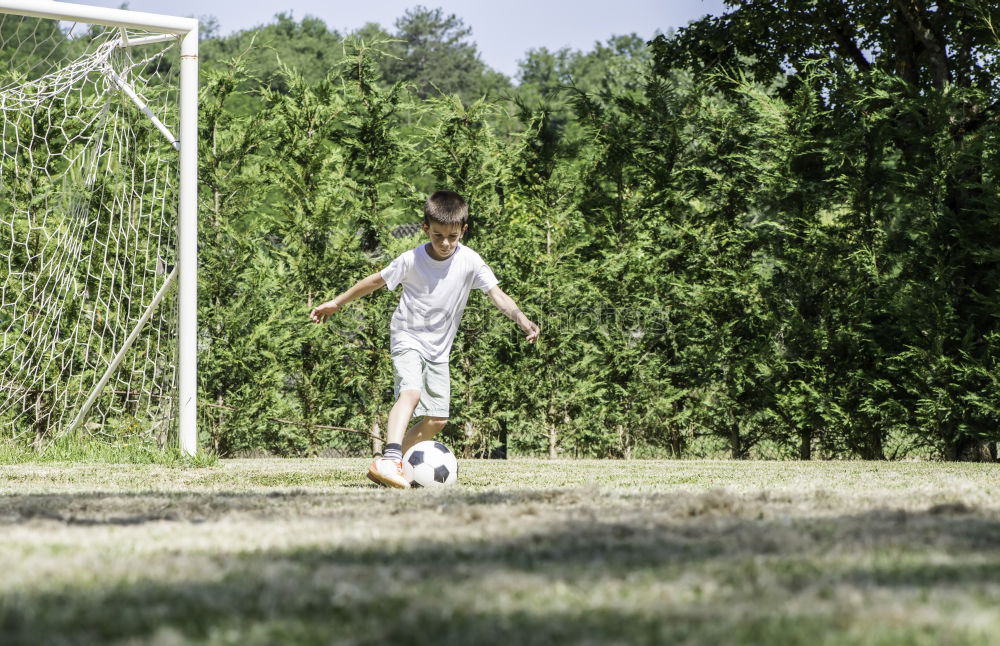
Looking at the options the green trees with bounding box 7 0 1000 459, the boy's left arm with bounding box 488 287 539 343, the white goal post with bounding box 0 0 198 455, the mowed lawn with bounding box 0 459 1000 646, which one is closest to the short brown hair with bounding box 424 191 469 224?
the boy's left arm with bounding box 488 287 539 343

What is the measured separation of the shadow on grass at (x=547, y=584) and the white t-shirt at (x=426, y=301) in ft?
7.80

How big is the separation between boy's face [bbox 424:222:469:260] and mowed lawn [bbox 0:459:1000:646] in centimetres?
165

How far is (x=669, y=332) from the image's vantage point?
1076 centimetres

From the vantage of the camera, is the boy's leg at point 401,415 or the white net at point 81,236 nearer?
the boy's leg at point 401,415

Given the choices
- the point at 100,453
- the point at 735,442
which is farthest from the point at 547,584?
the point at 735,442

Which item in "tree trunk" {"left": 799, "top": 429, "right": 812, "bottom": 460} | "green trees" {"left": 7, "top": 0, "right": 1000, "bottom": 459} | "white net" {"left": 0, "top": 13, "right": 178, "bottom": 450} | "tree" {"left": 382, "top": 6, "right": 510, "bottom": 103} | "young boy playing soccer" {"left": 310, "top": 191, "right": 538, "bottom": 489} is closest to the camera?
"young boy playing soccer" {"left": 310, "top": 191, "right": 538, "bottom": 489}

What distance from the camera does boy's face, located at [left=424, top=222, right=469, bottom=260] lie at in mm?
6012

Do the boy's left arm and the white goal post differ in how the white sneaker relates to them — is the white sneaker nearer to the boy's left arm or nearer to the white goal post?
the boy's left arm

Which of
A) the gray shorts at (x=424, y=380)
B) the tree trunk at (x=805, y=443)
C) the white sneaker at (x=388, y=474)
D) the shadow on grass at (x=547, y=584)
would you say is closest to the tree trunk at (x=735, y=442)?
the tree trunk at (x=805, y=443)

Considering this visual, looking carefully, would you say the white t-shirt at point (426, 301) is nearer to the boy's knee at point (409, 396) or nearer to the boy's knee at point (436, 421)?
the boy's knee at point (409, 396)

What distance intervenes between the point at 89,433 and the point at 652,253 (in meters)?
5.94

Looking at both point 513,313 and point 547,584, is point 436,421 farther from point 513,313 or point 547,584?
point 547,584

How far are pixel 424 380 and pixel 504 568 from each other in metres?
3.57

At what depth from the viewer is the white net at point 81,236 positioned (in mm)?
9047
